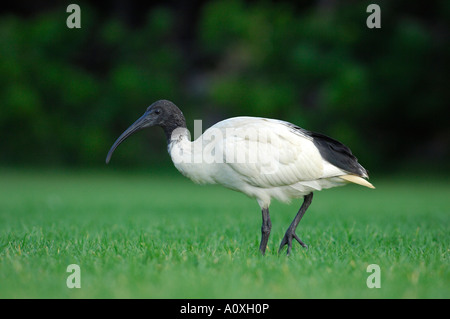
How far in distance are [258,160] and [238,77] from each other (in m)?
13.8

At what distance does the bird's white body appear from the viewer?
5.38 m

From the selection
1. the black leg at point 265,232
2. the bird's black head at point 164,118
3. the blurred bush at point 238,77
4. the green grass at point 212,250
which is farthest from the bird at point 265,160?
the blurred bush at point 238,77

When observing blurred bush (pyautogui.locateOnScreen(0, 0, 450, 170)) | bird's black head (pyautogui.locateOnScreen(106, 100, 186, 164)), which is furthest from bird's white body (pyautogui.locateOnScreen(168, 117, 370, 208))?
blurred bush (pyautogui.locateOnScreen(0, 0, 450, 170))

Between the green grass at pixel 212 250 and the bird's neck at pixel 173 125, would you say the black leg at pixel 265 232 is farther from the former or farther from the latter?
the bird's neck at pixel 173 125

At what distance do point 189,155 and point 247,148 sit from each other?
574mm

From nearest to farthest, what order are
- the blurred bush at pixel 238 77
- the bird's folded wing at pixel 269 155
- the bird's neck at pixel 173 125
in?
the bird's folded wing at pixel 269 155, the bird's neck at pixel 173 125, the blurred bush at pixel 238 77

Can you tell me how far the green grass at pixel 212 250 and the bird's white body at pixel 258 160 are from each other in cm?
63

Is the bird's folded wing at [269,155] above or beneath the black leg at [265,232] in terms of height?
above

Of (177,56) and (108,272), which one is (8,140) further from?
(108,272)

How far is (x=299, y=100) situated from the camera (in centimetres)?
1858

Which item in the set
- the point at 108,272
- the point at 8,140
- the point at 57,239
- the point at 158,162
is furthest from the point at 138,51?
the point at 108,272

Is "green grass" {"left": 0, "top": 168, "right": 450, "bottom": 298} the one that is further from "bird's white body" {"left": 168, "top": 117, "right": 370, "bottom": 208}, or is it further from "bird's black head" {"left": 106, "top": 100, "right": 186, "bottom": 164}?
"bird's black head" {"left": 106, "top": 100, "right": 186, "bottom": 164}

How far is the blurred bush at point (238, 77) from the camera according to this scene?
1745cm

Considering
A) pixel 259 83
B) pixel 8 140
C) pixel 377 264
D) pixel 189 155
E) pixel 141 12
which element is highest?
pixel 141 12
